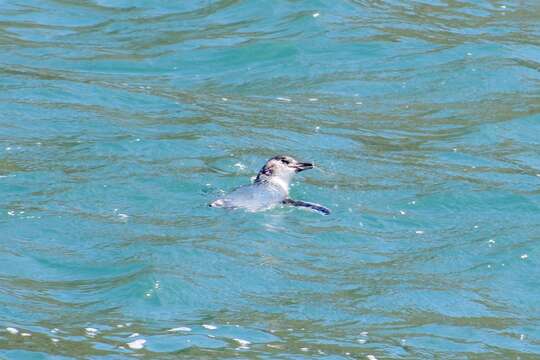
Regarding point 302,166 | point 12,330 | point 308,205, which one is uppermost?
point 302,166

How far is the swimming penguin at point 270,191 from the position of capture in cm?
1238

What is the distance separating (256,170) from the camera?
1408 cm

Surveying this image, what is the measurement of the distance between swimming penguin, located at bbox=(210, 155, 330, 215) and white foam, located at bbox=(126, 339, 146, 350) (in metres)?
3.12

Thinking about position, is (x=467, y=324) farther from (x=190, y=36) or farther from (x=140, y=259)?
(x=190, y=36)

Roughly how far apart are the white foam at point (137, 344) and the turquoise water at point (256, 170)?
74 mm

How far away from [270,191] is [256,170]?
138cm

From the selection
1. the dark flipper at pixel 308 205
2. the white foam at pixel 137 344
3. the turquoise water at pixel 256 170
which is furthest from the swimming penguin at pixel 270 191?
the white foam at pixel 137 344

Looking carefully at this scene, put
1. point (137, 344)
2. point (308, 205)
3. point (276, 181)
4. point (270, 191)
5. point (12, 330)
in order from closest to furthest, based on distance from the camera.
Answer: point (137, 344), point (12, 330), point (308, 205), point (270, 191), point (276, 181)

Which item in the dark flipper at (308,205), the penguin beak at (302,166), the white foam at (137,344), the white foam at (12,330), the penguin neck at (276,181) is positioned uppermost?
the penguin beak at (302,166)

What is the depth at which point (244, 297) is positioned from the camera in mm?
10531

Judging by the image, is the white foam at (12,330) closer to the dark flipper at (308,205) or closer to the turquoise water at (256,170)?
the turquoise water at (256,170)

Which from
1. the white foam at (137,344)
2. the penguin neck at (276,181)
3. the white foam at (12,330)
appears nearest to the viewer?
the white foam at (137,344)

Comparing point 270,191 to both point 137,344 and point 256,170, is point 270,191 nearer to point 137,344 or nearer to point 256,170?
point 256,170

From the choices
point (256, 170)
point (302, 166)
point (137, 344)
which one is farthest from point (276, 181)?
point (137, 344)
